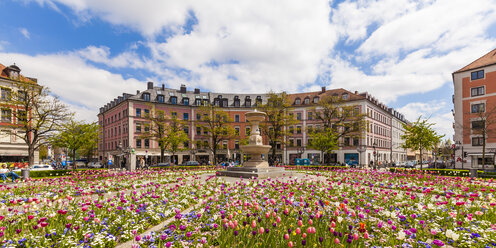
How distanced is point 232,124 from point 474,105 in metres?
42.2

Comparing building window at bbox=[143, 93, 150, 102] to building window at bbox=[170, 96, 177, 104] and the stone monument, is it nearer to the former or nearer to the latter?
building window at bbox=[170, 96, 177, 104]

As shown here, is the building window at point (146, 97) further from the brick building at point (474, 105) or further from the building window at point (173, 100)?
the brick building at point (474, 105)

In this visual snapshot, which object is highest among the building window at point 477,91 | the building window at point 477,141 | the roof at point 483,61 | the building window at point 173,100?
the roof at point 483,61

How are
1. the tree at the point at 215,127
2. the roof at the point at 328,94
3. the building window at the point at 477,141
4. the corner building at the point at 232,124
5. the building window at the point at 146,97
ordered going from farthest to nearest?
the roof at the point at 328,94, the building window at the point at 146,97, the corner building at the point at 232,124, the tree at the point at 215,127, the building window at the point at 477,141

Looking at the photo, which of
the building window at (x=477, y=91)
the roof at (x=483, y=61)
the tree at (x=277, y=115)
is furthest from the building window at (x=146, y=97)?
the building window at (x=477, y=91)

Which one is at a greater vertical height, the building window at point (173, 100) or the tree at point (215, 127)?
the building window at point (173, 100)

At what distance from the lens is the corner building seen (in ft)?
153

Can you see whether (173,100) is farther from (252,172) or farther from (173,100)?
(252,172)

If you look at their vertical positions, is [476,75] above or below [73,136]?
above

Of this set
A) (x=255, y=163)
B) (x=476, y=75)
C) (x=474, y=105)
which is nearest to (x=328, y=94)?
(x=476, y=75)

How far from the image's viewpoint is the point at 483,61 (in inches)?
1348

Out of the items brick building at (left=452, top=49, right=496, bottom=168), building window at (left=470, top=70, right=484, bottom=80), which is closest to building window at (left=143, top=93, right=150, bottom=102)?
brick building at (left=452, top=49, right=496, bottom=168)

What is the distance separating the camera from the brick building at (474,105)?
32.3 metres

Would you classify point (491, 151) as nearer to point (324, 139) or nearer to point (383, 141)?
point (324, 139)
